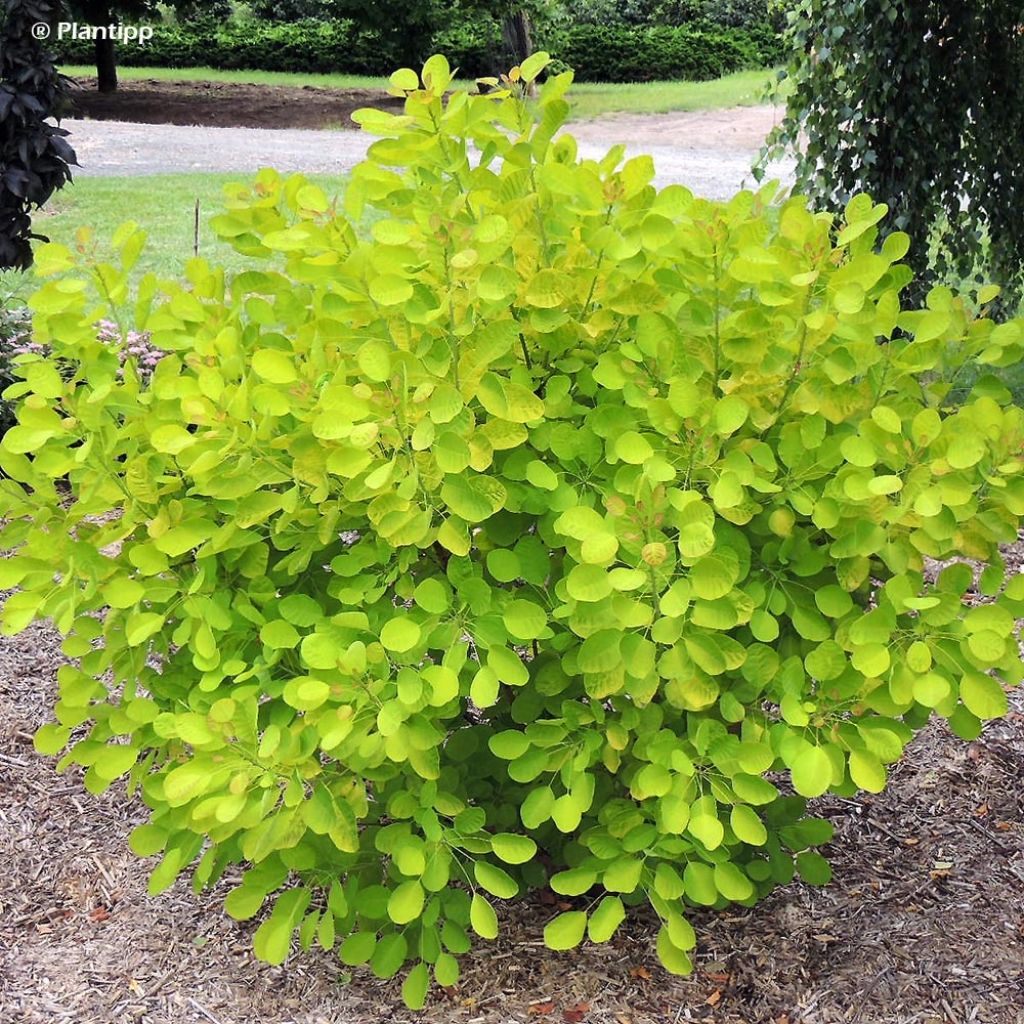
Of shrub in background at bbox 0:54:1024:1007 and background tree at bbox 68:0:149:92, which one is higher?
background tree at bbox 68:0:149:92

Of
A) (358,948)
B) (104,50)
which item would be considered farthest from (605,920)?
(104,50)

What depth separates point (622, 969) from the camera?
2.08 meters

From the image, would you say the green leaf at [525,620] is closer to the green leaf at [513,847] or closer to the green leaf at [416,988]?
the green leaf at [513,847]

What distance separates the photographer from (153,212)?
9711 mm

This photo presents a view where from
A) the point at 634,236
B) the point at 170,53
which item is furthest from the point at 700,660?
the point at 170,53

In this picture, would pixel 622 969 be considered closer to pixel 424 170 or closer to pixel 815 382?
pixel 815 382

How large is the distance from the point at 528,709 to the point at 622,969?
0.59 meters

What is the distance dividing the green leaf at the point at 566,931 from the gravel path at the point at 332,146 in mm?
9171

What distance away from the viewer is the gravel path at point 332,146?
12078mm

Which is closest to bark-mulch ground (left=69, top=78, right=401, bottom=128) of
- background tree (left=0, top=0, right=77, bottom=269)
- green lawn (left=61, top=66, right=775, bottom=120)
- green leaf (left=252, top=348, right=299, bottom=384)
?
green lawn (left=61, top=66, right=775, bottom=120)

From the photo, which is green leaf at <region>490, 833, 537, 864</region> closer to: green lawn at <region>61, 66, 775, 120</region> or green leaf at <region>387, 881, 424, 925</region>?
green leaf at <region>387, 881, 424, 925</region>

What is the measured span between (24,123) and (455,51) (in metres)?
21.7

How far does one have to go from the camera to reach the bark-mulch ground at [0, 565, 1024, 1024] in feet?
6.55

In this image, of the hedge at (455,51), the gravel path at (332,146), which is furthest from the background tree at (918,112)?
the hedge at (455,51)
